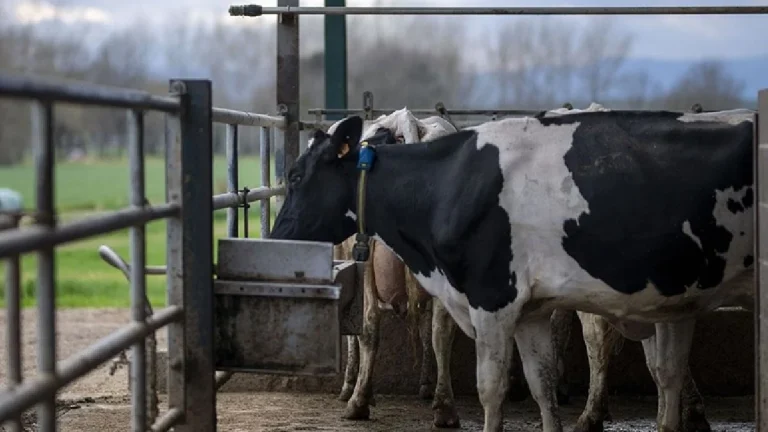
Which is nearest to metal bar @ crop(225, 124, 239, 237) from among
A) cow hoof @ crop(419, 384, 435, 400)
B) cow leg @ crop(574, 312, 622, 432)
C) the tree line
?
cow leg @ crop(574, 312, 622, 432)

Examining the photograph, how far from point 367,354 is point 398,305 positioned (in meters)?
0.39

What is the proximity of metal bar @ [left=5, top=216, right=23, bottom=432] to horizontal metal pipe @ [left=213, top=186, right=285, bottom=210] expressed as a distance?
2204mm

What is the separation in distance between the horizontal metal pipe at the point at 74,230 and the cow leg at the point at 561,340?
157 inches

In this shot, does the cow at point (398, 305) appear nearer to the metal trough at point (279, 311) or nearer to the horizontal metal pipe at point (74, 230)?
the metal trough at point (279, 311)

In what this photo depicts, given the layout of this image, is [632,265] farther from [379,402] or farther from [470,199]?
[379,402]

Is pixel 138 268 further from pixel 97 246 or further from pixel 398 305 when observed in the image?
pixel 97 246

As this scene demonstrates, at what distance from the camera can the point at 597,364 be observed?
23.6 feet

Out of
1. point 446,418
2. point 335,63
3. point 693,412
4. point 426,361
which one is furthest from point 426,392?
point 335,63

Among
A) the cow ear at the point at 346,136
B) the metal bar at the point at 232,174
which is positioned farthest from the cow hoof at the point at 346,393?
the cow ear at the point at 346,136

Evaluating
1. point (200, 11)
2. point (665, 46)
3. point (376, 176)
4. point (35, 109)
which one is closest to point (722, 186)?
point (376, 176)

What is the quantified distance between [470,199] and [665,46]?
29642mm

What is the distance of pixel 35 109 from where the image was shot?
3.26 m

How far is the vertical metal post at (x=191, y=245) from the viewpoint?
15.8ft

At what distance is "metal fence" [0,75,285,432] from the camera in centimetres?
321
